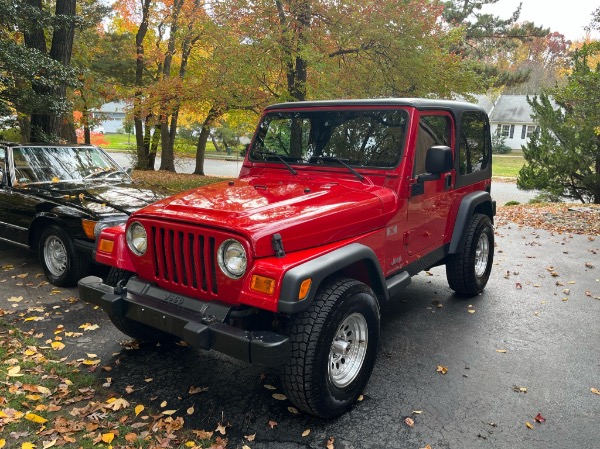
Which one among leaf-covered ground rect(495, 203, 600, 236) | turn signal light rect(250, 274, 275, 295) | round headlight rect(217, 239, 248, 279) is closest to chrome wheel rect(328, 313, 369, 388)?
turn signal light rect(250, 274, 275, 295)

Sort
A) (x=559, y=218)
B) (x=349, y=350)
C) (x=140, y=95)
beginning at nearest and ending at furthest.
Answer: (x=349, y=350), (x=559, y=218), (x=140, y=95)

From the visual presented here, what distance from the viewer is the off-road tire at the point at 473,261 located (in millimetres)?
5211

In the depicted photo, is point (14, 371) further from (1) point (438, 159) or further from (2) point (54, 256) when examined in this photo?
(1) point (438, 159)

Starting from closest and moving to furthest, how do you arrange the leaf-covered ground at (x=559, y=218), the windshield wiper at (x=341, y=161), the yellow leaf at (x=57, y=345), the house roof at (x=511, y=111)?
the windshield wiper at (x=341, y=161) < the yellow leaf at (x=57, y=345) < the leaf-covered ground at (x=559, y=218) < the house roof at (x=511, y=111)

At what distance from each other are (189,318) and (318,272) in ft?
2.81

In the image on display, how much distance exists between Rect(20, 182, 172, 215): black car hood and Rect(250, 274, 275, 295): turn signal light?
314cm

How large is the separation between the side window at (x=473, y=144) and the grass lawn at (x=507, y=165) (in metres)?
24.7

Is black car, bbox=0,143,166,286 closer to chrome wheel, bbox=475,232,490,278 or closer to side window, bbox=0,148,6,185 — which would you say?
side window, bbox=0,148,6,185

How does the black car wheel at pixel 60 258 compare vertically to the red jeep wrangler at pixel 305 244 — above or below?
below

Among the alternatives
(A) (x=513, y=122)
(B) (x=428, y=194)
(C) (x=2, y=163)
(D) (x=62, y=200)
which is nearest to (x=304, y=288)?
(B) (x=428, y=194)

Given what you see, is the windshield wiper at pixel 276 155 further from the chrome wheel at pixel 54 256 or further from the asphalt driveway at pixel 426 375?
the chrome wheel at pixel 54 256

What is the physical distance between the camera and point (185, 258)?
311 cm

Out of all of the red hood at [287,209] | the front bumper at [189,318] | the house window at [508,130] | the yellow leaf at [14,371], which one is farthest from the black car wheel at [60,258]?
the house window at [508,130]

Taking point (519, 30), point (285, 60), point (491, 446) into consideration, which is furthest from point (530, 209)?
point (519, 30)
